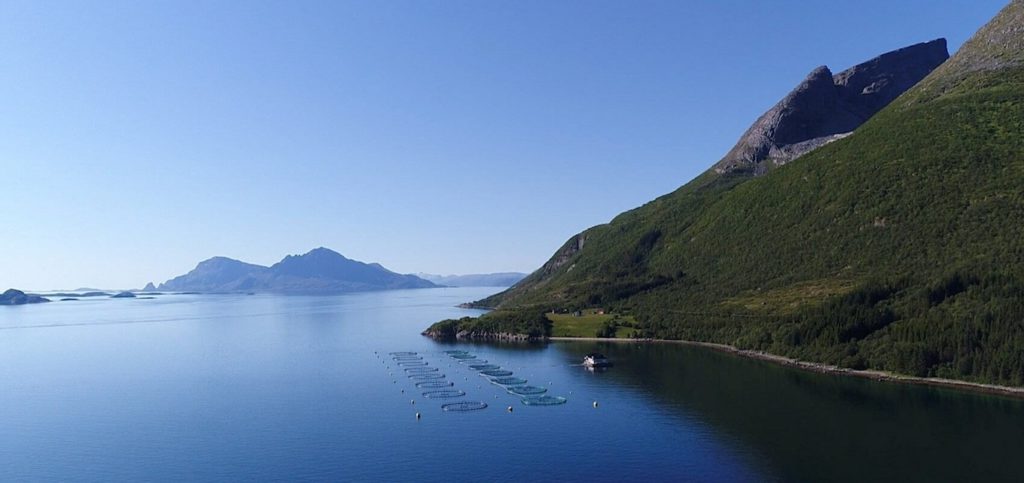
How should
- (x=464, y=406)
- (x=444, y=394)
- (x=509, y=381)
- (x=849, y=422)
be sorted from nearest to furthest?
(x=849, y=422) < (x=464, y=406) < (x=444, y=394) < (x=509, y=381)

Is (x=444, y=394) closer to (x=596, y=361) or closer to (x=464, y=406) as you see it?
(x=464, y=406)

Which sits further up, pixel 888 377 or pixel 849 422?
pixel 888 377

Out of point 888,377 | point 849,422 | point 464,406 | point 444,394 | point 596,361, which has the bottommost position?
point 849,422

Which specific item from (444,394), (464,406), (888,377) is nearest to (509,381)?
(444,394)

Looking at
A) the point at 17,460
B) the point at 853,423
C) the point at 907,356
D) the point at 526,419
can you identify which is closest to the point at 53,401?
the point at 17,460

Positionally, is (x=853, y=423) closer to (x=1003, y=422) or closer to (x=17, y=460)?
(x=1003, y=422)

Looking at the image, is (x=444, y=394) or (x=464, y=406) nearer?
(x=464, y=406)

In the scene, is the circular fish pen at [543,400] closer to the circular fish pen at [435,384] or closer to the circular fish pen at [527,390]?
the circular fish pen at [527,390]
